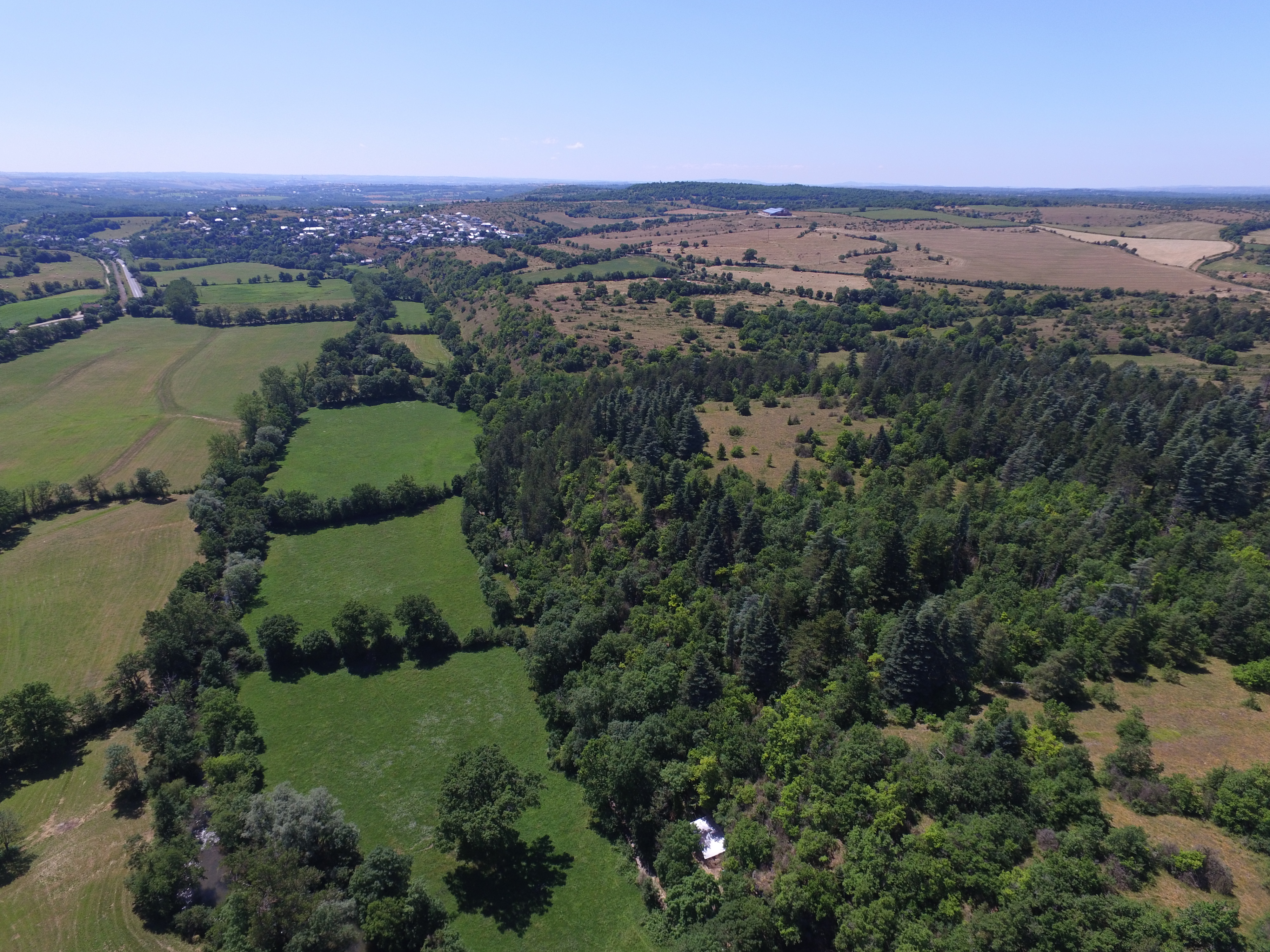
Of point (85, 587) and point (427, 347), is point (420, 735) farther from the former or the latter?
point (427, 347)

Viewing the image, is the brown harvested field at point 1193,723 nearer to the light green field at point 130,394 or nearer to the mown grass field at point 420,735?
the mown grass field at point 420,735

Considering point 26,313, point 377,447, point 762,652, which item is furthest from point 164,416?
point 762,652

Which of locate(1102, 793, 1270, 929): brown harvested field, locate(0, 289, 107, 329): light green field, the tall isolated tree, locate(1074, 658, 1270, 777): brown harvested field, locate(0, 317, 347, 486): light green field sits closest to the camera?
locate(1102, 793, 1270, 929): brown harvested field

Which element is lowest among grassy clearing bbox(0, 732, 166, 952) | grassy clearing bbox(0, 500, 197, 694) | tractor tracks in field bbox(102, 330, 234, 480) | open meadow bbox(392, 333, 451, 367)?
grassy clearing bbox(0, 732, 166, 952)

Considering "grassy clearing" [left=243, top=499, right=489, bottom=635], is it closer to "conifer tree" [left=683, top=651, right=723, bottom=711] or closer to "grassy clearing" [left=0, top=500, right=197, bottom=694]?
"grassy clearing" [left=0, top=500, right=197, bottom=694]

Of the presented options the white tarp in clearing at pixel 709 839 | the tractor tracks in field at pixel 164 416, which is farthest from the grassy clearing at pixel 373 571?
the tractor tracks in field at pixel 164 416

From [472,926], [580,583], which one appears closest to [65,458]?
[580,583]

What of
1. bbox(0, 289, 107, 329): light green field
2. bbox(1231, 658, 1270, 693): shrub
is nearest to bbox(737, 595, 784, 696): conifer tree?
bbox(1231, 658, 1270, 693): shrub
